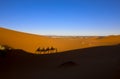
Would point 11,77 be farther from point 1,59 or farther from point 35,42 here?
point 35,42

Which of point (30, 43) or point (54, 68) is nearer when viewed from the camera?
point (54, 68)

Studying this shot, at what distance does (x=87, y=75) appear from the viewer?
11812 millimetres

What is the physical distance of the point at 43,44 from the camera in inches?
1727

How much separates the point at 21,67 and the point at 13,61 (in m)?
1.38

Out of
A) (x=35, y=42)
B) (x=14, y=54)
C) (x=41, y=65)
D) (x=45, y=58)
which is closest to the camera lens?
(x=41, y=65)

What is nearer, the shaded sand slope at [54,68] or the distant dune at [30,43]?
the shaded sand slope at [54,68]

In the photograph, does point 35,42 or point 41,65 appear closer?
point 41,65

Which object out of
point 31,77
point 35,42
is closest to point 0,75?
point 31,77

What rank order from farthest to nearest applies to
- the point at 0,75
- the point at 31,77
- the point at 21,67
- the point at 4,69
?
the point at 21,67
the point at 4,69
the point at 0,75
the point at 31,77

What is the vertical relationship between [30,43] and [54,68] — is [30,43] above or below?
above

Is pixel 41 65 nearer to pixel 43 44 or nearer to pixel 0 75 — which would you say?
pixel 0 75

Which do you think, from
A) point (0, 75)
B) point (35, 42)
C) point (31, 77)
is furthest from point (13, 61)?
point (35, 42)

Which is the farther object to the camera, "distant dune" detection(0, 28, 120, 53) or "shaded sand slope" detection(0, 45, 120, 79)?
"distant dune" detection(0, 28, 120, 53)

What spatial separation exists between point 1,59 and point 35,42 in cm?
2607
